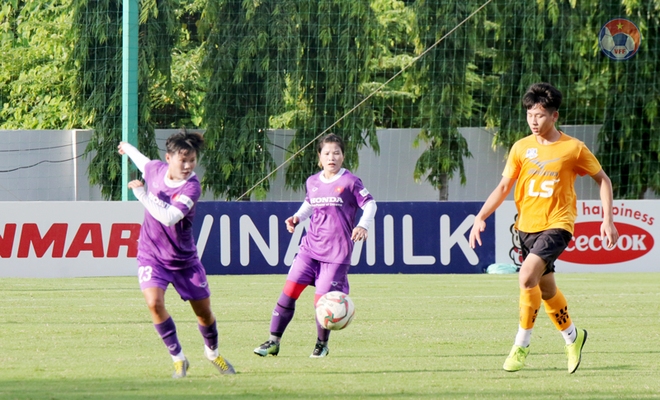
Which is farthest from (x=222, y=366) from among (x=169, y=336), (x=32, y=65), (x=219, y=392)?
(x=32, y=65)

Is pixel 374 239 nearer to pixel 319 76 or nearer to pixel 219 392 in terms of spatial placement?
pixel 319 76

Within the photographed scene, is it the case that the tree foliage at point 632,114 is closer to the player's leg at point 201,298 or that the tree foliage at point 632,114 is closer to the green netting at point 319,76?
the green netting at point 319,76

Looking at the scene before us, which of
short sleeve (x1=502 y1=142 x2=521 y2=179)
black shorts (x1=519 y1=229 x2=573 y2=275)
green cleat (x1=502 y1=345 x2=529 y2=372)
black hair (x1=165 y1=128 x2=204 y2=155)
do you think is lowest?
green cleat (x1=502 y1=345 x2=529 y2=372)

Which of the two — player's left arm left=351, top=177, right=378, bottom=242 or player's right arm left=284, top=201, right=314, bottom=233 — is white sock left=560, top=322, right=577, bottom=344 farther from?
player's right arm left=284, top=201, right=314, bottom=233

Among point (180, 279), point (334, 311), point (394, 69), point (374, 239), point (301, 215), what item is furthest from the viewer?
point (394, 69)

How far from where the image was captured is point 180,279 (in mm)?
6457

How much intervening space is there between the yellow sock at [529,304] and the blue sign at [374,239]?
9.55 m

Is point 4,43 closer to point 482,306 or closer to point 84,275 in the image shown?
point 84,275

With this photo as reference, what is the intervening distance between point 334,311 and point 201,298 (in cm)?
121

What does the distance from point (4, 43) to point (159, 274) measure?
23.7 metres

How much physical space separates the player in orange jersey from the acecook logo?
10843 mm

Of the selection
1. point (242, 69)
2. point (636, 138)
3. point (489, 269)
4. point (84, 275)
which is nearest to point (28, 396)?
point (84, 275)

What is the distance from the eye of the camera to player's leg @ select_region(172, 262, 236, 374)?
21.2 feet

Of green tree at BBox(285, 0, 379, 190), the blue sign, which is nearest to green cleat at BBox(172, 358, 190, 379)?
the blue sign
